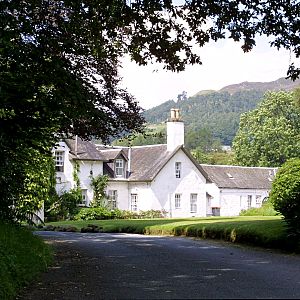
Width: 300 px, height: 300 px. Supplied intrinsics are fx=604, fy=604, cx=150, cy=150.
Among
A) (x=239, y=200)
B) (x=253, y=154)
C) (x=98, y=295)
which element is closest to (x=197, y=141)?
(x=253, y=154)

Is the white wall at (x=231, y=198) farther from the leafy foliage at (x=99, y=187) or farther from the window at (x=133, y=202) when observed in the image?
the leafy foliage at (x=99, y=187)

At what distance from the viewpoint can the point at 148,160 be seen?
174ft

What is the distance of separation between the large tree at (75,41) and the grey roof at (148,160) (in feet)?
123

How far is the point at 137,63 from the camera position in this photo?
39.3ft

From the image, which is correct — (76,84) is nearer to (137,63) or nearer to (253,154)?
(137,63)

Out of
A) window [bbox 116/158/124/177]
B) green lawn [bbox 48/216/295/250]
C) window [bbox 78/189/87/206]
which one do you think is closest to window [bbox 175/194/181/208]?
window [bbox 116/158/124/177]

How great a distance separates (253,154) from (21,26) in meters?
66.7

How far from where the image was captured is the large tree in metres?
10.6

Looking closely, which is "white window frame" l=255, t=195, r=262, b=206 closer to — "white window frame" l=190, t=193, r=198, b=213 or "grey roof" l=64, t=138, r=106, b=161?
"white window frame" l=190, t=193, r=198, b=213

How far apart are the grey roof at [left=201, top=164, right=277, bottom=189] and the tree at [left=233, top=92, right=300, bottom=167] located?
34.5 feet

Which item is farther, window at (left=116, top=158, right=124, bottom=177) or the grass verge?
window at (left=116, top=158, right=124, bottom=177)

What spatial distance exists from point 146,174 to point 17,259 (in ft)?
133

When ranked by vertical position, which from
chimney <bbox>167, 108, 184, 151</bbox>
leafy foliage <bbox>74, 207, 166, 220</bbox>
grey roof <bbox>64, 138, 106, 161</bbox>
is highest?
chimney <bbox>167, 108, 184, 151</bbox>

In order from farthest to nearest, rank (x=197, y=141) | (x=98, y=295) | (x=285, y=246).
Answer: (x=197, y=141)
(x=285, y=246)
(x=98, y=295)
